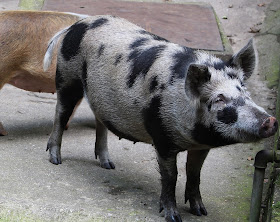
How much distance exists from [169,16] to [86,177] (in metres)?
3.89

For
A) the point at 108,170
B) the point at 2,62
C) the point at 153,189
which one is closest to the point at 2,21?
the point at 2,62

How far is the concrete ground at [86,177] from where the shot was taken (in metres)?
4.43

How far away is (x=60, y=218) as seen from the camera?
14.0ft

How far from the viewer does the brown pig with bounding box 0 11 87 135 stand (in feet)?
20.1

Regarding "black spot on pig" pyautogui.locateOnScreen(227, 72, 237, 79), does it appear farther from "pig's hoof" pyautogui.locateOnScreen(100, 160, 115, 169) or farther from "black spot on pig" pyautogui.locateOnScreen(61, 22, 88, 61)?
"pig's hoof" pyautogui.locateOnScreen(100, 160, 115, 169)

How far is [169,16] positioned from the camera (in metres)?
8.48

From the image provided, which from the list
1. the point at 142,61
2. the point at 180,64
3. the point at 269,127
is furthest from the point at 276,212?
the point at 142,61

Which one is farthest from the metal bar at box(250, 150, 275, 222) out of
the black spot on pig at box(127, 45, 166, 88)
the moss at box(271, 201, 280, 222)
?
the black spot on pig at box(127, 45, 166, 88)

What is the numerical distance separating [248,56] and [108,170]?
70.3 inches

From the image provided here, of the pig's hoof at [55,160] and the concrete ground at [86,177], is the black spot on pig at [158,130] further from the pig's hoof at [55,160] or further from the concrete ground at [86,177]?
the pig's hoof at [55,160]

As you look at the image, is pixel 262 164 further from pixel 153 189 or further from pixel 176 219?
pixel 153 189

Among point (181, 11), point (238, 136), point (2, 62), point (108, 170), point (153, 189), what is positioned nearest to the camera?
point (238, 136)

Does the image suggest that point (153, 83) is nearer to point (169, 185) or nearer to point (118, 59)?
point (118, 59)

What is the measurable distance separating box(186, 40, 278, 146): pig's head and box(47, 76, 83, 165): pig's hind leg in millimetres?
1411
